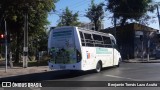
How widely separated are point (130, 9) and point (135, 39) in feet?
16.9

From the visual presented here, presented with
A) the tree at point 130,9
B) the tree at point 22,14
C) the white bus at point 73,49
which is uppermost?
the tree at point 130,9

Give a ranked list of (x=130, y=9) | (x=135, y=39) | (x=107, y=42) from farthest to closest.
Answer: (x=130, y=9)
(x=135, y=39)
(x=107, y=42)

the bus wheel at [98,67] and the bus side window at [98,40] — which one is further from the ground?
the bus side window at [98,40]

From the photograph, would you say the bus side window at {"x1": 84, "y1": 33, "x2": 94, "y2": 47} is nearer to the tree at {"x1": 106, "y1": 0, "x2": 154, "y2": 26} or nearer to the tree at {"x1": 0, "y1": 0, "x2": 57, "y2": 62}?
the tree at {"x1": 0, "y1": 0, "x2": 57, "y2": 62}

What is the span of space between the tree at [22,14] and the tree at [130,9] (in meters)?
16.7

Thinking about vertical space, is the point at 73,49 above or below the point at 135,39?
below

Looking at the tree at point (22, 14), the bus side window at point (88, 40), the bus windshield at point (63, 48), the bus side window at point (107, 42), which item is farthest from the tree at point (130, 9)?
the bus windshield at point (63, 48)

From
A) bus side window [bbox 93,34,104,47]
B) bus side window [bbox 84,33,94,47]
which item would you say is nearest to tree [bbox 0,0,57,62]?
bus side window [bbox 93,34,104,47]

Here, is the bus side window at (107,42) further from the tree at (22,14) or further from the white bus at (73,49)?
the tree at (22,14)

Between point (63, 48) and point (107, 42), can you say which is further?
point (107, 42)

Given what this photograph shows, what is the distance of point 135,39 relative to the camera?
5431 cm

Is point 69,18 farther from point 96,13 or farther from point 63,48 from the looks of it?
point 63,48

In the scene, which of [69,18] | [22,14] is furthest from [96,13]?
[22,14]

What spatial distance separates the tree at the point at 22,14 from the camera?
2881cm
